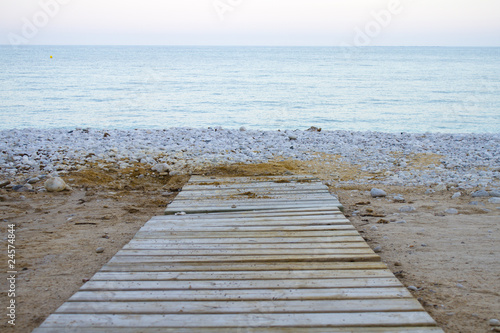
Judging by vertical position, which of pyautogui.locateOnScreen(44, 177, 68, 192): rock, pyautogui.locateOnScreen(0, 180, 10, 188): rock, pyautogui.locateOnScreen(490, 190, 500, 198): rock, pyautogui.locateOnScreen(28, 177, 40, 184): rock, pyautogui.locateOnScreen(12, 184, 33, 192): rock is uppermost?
pyautogui.locateOnScreen(490, 190, 500, 198): rock

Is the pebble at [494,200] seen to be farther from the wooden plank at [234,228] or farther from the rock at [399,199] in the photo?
the wooden plank at [234,228]

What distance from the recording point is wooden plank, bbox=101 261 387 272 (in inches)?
134

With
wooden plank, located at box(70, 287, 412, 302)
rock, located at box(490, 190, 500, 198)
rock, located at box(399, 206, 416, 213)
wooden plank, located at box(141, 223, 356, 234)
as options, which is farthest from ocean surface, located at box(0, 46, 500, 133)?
wooden plank, located at box(70, 287, 412, 302)

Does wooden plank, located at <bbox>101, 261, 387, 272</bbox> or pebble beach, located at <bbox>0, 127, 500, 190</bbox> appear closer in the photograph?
wooden plank, located at <bbox>101, 261, 387, 272</bbox>

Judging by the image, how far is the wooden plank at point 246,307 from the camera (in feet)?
8.96

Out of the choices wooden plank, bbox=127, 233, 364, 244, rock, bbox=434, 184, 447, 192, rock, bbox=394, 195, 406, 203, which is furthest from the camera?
rock, bbox=434, 184, 447, 192

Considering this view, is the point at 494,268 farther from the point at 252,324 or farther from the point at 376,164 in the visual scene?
the point at 376,164

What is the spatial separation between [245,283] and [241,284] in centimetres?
3

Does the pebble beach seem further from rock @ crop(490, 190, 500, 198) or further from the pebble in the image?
the pebble

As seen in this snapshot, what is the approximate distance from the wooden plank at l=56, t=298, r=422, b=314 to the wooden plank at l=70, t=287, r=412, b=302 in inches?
2.0

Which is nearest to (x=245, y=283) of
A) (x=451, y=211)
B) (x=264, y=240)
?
(x=264, y=240)

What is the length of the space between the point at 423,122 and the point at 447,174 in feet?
42.3

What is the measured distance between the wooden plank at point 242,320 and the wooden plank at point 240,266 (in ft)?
2.34

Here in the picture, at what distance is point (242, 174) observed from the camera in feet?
24.5
